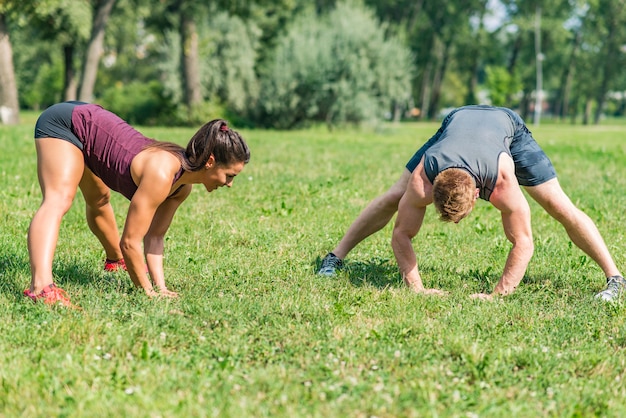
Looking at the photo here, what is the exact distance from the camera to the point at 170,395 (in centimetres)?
341

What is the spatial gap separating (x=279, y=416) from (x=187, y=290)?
6.87 ft

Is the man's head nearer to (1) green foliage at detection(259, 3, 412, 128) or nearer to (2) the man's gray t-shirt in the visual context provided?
(2) the man's gray t-shirt

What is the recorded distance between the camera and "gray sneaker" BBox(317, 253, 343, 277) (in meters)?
5.84

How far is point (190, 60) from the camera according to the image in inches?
1132

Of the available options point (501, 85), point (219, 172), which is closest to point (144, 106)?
point (219, 172)

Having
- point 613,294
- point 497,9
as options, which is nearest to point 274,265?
point 613,294

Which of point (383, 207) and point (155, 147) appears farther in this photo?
point (383, 207)

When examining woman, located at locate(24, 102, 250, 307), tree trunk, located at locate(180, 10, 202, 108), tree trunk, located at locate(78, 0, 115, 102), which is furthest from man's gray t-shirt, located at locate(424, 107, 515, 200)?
tree trunk, located at locate(180, 10, 202, 108)

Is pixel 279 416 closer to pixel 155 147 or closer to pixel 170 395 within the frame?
pixel 170 395

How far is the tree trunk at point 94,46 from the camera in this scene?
26.4 meters

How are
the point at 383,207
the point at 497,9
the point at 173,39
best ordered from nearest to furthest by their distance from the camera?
1. the point at 383,207
2. the point at 173,39
3. the point at 497,9

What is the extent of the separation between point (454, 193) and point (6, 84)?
2229 cm

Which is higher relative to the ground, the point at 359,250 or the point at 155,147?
the point at 155,147

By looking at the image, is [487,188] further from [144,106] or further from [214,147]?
[144,106]
